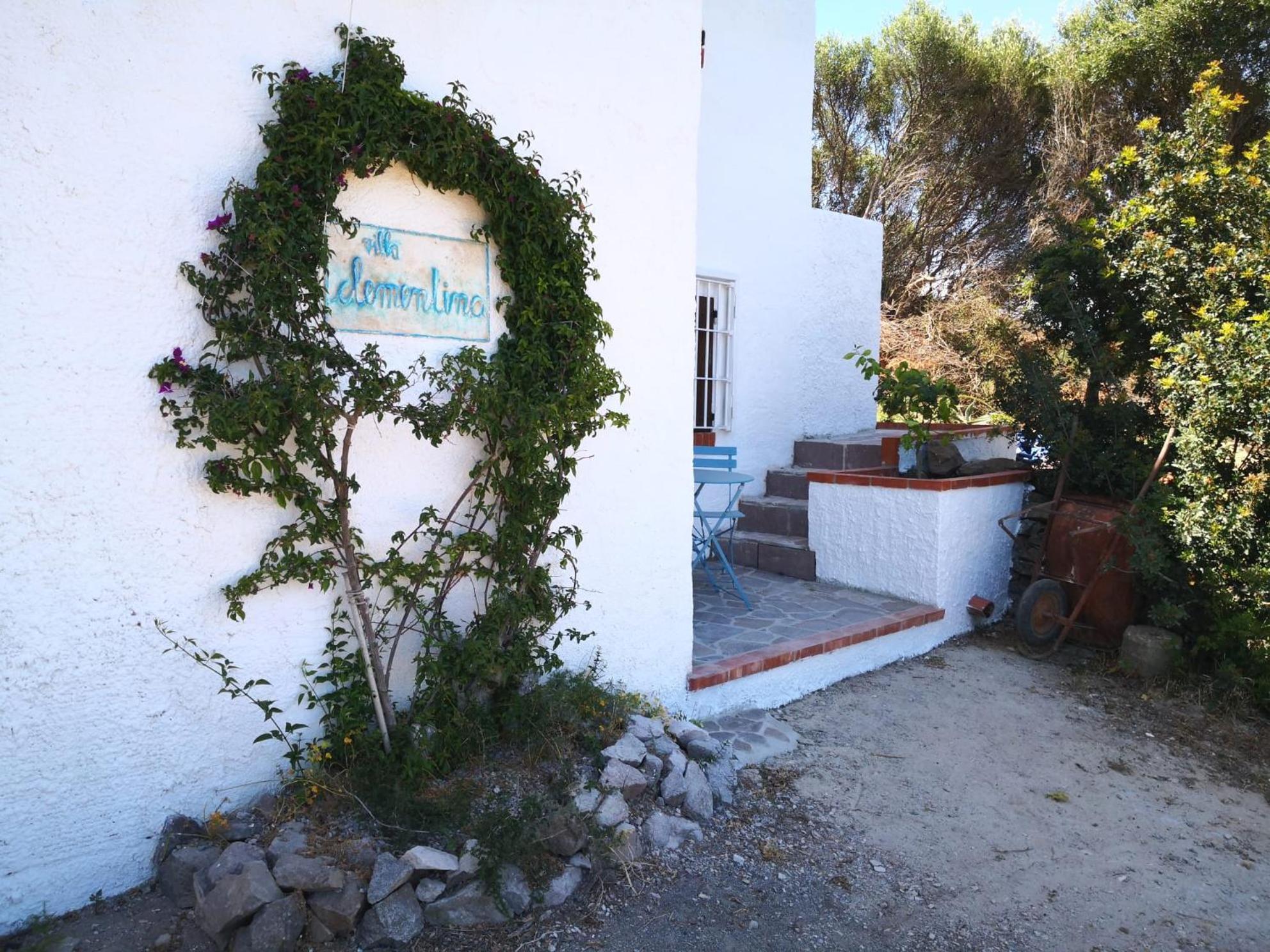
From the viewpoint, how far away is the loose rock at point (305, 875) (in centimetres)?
257

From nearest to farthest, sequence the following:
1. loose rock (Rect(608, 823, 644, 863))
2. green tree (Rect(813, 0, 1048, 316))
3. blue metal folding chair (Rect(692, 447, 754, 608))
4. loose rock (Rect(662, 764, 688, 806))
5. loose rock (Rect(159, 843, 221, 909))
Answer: loose rock (Rect(159, 843, 221, 909)) < loose rock (Rect(608, 823, 644, 863)) < loose rock (Rect(662, 764, 688, 806)) < blue metal folding chair (Rect(692, 447, 754, 608)) < green tree (Rect(813, 0, 1048, 316))

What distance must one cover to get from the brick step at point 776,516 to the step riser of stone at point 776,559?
1.06 feet

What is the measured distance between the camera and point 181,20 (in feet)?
9.23

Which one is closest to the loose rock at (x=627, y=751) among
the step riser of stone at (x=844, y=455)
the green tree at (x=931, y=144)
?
the step riser of stone at (x=844, y=455)

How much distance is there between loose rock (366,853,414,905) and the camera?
8.63 ft

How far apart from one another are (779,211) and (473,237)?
201 inches

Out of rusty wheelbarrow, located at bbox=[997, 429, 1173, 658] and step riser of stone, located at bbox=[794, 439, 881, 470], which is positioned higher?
step riser of stone, located at bbox=[794, 439, 881, 470]

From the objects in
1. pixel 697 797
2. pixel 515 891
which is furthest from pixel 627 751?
pixel 515 891

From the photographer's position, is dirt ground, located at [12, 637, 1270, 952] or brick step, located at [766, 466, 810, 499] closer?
dirt ground, located at [12, 637, 1270, 952]

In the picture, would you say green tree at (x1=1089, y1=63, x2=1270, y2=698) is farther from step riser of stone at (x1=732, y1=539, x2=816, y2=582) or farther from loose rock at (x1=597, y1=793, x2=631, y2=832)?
loose rock at (x1=597, y1=793, x2=631, y2=832)

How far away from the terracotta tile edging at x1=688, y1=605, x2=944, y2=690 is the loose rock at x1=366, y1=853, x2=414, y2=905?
1992 mm

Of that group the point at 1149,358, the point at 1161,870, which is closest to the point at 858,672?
the point at 1161,870

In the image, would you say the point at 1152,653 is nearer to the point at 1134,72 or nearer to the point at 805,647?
the point at 805,647

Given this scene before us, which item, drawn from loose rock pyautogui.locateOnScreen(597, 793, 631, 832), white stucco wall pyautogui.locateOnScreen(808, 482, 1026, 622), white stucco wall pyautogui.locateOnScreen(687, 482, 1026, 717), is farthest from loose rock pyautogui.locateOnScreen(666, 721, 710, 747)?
white stucco wall pyautogui.locateOnScreen(808, 482, 1026, 622)
